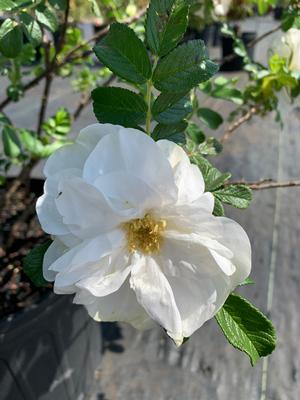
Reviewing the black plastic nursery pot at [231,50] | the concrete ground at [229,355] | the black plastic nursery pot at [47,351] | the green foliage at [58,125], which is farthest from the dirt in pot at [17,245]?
the black plastic nursery pot at [231,50]

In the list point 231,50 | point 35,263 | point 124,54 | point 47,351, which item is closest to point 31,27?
point 124,54

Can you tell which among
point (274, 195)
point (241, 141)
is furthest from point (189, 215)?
point (241, 141)

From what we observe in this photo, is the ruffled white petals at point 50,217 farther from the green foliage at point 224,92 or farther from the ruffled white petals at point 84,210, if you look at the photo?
the green foliage at point 224,92

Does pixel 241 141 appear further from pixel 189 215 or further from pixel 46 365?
pixel 189 215

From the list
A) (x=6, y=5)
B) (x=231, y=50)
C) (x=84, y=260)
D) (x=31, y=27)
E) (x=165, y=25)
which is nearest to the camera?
(x=84, y=260)

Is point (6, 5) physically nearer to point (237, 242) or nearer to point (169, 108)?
point (169, 108)

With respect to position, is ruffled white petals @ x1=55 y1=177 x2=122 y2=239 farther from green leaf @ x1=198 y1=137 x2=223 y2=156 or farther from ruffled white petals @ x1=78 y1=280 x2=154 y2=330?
green leaf @ x1=198 y1=137 x2=223 y2=156
